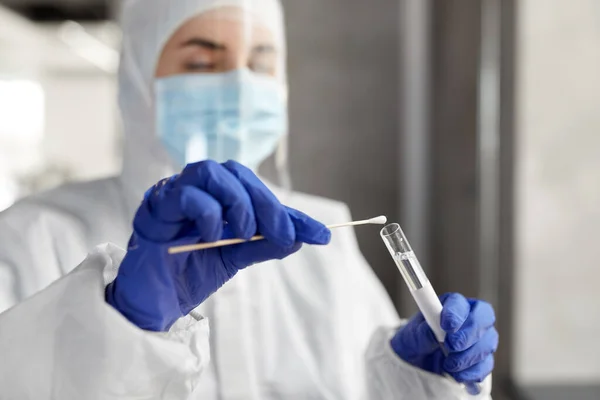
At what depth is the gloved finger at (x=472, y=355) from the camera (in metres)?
0.74

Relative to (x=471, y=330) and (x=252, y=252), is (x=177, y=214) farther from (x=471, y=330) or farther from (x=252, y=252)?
(x=471, y=330)

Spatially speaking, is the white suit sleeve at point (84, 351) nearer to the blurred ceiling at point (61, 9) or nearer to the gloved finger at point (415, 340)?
the gloved finger at point (415, 340)

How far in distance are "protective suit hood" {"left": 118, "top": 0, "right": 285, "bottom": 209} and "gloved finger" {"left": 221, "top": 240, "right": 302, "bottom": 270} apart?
257 millimetres

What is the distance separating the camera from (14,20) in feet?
8.19

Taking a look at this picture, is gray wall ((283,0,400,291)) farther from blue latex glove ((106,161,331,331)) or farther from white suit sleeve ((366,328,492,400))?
blue latex glove ((106,161,331,331))

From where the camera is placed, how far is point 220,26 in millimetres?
802

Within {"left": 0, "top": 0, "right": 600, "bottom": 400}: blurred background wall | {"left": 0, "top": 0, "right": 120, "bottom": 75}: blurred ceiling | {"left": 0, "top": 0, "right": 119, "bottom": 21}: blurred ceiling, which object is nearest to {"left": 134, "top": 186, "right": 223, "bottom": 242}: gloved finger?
{"left": 0, "top": 0, "right": 600, "bottom": 400}: blurred background wall

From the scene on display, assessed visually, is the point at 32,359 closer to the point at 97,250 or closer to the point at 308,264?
the point at 97,250

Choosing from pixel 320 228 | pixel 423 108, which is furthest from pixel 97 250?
pixel 423 108

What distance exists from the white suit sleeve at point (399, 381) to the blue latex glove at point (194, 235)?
33 centimetres

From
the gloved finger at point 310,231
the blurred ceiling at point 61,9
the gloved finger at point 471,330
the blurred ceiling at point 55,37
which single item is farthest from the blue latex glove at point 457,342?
the blurred ceiling at point 61,9

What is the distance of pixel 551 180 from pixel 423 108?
34 cm

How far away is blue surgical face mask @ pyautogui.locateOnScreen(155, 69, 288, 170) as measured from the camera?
799mm

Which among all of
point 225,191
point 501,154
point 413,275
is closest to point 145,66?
point 225,191
